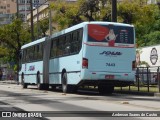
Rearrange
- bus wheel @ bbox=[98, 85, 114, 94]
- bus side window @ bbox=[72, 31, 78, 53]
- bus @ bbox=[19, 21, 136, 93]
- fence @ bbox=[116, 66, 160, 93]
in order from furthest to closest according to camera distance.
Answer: bus wheel @ bbox=[98, 85, 114, 94] < fence @ bbox=[116, 66, 160, 93] < bus side window @ bbox=[72, 31, 78, 53] < bus @ bbox=[19, 21, 136, 93]

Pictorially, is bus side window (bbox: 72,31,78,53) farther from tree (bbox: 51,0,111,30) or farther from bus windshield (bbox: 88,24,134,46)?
tree (bbox: 51,0,111,30)

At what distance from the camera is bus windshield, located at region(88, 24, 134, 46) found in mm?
21484

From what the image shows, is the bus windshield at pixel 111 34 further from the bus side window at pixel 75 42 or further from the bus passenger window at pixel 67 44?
the bus passenger window at pixel 67 44

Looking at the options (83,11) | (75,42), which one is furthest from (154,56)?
(75,42)

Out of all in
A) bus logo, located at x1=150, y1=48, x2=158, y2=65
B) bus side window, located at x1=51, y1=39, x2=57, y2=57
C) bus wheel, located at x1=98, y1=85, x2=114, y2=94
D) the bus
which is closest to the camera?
the bus

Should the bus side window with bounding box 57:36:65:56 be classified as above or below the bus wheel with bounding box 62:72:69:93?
above

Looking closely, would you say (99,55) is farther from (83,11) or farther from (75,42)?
(83,11)

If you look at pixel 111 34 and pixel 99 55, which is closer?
pixel 99 55

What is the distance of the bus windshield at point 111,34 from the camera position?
21.5 m

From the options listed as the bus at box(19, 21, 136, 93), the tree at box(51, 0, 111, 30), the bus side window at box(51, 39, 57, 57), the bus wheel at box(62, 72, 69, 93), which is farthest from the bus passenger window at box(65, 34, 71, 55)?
the tree at box(51, 0, 111, 30)

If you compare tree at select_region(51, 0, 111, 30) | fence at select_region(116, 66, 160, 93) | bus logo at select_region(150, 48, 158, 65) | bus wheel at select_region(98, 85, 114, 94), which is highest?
tree at select_region(51, 0, 111, 30)

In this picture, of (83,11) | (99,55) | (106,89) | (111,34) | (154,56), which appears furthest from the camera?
(83,11)

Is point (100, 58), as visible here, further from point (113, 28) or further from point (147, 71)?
point (147, 71)

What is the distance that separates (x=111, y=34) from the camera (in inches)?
858
